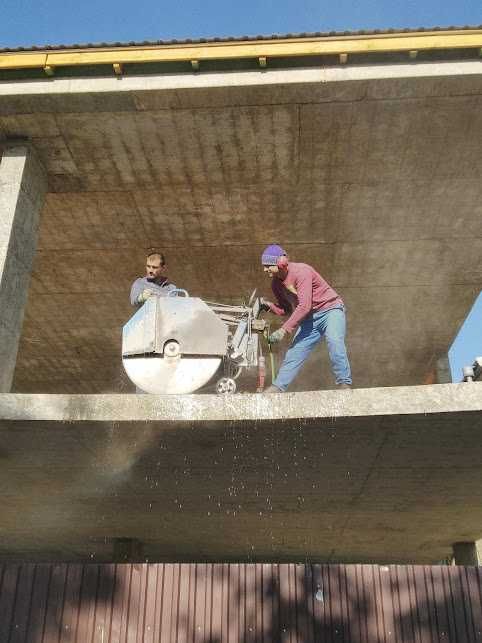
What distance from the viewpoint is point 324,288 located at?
21.7 ft

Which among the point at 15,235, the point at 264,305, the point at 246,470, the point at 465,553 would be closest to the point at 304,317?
the point at 264,305

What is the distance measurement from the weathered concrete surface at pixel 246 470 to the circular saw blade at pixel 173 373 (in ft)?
0.86

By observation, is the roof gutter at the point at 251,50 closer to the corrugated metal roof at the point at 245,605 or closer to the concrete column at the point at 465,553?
the corrugated metal roof at the point at 245,605

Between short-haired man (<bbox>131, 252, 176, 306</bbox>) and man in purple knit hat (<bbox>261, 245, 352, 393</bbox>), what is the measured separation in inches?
51.7

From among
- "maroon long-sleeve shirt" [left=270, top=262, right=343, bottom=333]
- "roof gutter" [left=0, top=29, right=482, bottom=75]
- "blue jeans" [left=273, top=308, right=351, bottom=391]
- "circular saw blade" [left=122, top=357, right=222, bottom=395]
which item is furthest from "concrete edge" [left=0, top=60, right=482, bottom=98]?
"circular saw blade" [left=122, top=357, right=222, bottom=395]

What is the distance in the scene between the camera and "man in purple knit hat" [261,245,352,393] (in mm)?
6230

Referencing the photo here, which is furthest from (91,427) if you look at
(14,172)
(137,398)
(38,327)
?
(38,327)

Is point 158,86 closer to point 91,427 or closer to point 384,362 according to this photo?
point 91,427

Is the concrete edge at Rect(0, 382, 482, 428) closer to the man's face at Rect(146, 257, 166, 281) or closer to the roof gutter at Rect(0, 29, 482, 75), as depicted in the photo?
the man's face at Rect(146, 257, 166, 281)

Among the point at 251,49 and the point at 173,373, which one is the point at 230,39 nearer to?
the point at 251,49

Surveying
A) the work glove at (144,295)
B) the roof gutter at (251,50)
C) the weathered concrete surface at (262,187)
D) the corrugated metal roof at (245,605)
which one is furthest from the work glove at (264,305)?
the corrugated metal roof at (245,605)

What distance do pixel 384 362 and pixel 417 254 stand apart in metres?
4.09

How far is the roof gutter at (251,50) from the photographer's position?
663 centimetres

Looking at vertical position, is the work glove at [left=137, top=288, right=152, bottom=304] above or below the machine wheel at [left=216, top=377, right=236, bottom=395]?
above
